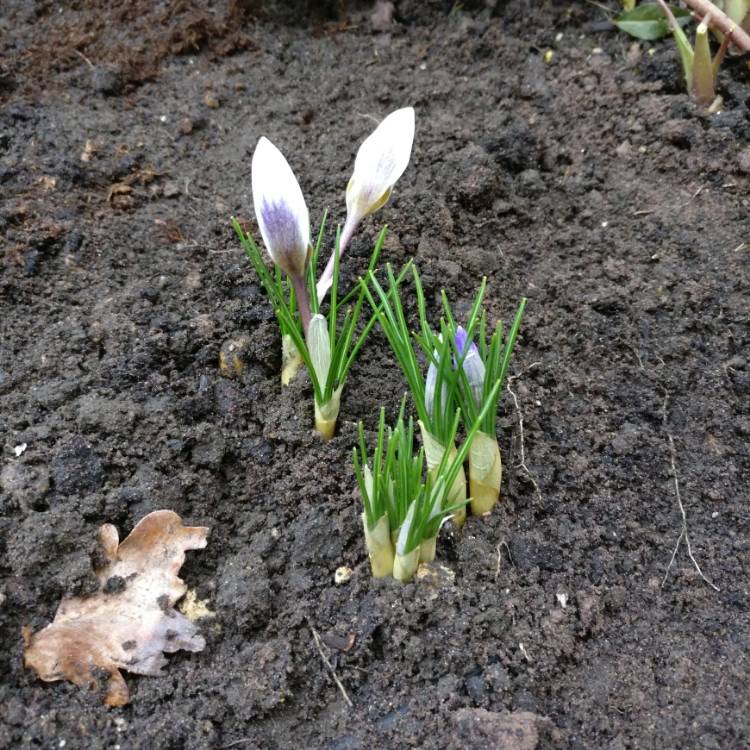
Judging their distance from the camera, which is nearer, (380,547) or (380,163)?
(380,547)

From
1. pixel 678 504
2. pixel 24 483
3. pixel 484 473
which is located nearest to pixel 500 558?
pixel 484 473

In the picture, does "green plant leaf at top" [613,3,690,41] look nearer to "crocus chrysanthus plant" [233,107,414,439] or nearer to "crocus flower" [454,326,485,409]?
"crocus chrysanthus plant" [233,107,414,439]

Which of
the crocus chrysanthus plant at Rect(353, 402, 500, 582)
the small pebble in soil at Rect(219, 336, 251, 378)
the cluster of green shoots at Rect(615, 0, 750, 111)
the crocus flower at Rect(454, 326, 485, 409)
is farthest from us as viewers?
the cluster of green shoots at Rect(615, 0, 750, 111)

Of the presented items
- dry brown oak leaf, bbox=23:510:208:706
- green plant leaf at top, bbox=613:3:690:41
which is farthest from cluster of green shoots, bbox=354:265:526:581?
green plant leaf at top, bbox=613:3:690:41

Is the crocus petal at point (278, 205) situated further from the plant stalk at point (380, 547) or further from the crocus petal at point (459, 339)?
the plant stalk at point (380, 547)

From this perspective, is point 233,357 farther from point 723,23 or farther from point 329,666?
point 723,23

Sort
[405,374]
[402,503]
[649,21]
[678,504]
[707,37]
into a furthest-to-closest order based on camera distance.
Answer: [649,21], [707,37], [678,504], [405,374], [402,503]
